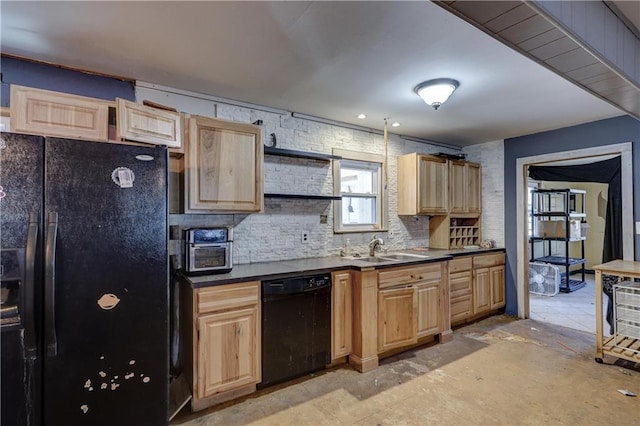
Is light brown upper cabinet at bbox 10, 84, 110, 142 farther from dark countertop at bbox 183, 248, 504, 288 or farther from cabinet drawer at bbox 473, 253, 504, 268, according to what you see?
cabinet drawer at bbox 473, 253, 504, 268

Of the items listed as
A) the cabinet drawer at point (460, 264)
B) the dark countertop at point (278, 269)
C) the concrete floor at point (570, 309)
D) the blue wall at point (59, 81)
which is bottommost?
the concrete floor at point (570, 309)

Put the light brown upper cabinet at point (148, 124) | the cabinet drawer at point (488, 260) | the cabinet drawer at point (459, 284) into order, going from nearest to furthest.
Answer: the light brown upper cabinet at point (148, 124), the cabinet drawer at point (459, 284), the cabinet drawer at point (488, 260)

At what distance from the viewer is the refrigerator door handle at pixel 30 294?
5.19ft

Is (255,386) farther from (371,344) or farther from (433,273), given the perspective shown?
(433,273)

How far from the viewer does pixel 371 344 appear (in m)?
2.97

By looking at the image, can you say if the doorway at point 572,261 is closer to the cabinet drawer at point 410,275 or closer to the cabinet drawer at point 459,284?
the cabinet drawer at point 459,284

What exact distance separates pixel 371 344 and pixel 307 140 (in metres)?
2.16

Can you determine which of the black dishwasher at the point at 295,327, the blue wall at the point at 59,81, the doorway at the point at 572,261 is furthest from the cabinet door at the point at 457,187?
the blue wall at the point at 59,81

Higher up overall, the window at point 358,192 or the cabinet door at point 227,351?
the window at point 358,192

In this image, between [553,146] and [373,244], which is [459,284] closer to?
[373,244]

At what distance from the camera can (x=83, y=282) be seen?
176 cm

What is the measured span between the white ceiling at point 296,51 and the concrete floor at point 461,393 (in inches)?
96.5

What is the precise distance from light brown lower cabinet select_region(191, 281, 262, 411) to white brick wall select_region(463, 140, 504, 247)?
374 centimetres

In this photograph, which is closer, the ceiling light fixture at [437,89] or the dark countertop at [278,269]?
the dark countertop at [278,269]
